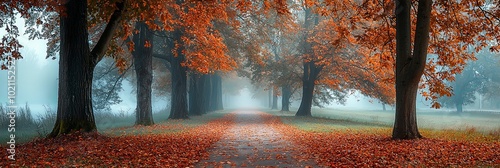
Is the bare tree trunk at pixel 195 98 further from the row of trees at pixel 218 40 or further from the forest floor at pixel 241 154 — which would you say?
the forest floor at pixel 241 154

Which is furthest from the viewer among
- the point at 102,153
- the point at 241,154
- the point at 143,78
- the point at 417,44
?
the point at 143,78

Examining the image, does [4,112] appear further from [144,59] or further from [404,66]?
[404,66]

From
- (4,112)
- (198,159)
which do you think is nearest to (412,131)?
(198,159)

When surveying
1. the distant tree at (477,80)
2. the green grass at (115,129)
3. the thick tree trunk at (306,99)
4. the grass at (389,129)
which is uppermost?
the distant tree at (477,80)

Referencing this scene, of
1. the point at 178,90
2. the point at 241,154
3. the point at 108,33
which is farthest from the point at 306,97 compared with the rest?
the point at 241,154

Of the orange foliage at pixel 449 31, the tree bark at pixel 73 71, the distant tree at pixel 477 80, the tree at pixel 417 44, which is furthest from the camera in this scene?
the distant tree at pixel 477 80

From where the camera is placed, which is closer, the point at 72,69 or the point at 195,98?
the point at 72,69

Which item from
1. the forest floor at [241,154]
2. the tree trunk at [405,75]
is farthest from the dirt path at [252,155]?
the tree trunk at [405,75]

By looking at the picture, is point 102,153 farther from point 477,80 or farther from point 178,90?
point 477,80

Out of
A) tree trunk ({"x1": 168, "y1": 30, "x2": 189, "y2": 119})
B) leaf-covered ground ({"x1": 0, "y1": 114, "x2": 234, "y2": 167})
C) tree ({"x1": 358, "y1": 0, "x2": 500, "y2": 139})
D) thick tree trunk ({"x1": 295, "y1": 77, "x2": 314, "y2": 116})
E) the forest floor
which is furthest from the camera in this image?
thick tree trunk ({"x1": 295, "y1": 77, "x2": 314, "y2": 116})

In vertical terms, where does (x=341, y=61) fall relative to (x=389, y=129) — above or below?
above

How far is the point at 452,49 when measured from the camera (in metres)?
15.0

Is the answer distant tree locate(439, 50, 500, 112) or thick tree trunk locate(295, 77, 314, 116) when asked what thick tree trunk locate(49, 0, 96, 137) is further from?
distant tree locate(439, 50, 500, 112)

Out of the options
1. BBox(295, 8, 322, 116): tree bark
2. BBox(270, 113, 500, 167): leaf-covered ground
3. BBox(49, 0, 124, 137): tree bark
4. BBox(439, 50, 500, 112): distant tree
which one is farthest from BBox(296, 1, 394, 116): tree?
BBox(439, 50, 500, 112): distant tree
